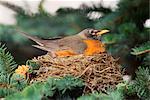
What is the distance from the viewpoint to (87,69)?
43.3 inches

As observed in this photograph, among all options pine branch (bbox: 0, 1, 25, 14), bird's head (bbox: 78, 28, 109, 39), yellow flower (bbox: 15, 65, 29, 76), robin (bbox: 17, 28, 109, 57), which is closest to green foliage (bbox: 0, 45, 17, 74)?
yellow flower (bbox: 15, 65, 29, 76)

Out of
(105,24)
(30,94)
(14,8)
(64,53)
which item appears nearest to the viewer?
(30,94)

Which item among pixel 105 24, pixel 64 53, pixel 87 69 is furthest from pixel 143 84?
pixel 105 24

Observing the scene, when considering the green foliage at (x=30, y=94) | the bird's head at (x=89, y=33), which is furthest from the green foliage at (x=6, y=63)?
the bird's head at (x=89, y=33)

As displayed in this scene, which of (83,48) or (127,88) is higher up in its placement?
(83,48)

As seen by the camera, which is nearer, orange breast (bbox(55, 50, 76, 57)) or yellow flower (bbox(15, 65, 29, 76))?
yellow flower (bbox(15, 65, 29, 76))

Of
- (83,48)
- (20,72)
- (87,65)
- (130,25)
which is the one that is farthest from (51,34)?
(20,72)

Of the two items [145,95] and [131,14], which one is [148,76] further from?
[131,14]

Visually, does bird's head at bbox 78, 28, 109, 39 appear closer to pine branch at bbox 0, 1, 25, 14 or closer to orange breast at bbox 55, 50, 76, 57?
orange breast at bbox 55, 50, 76, 57

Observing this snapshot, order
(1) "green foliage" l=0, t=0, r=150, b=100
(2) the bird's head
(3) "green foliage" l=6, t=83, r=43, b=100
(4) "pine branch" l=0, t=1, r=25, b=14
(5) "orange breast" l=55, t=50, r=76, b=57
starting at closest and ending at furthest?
(3) "green foliage" l=6, t=83, r=43, b=100, (5) "orange breast" l=55, t=50, r=76, b=57, (2) the bird's head, (1) "green foliage" l=0, t=0, r=150, b=100, (4) "pine branch" l=0, t=1, r=25, b=14

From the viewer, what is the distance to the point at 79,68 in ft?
3.64

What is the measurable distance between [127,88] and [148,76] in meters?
0.07

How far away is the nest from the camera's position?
103cm

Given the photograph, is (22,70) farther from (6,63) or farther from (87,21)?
(87,21)
